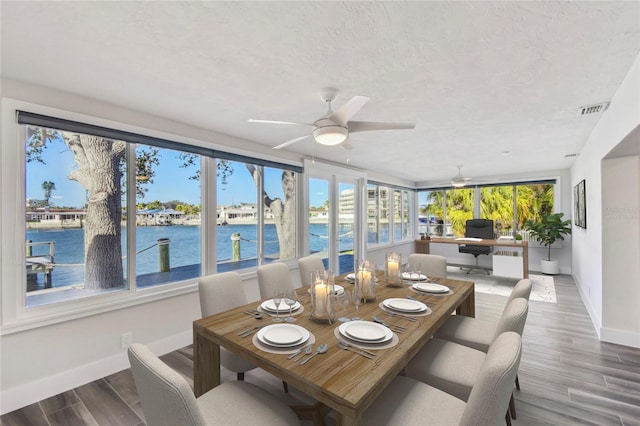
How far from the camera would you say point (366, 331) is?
1469 mm

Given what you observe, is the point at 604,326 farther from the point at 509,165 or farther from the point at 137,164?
the point at 137,164

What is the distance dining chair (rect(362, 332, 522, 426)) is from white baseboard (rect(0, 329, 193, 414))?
230 centimetres

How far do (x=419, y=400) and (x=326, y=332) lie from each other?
531 millimetres

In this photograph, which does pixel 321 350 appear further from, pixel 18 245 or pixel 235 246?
pixel 235 246

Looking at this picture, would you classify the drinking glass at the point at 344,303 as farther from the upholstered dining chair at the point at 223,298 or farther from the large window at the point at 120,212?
the large window at the point at 120,212

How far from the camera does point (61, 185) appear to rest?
2291 mm

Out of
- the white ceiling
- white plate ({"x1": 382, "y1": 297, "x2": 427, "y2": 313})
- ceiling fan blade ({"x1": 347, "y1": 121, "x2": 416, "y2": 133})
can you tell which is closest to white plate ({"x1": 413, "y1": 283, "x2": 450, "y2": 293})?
white plate ({"x1": 382, "y1": 297, "x2": 427, "y2": 313})

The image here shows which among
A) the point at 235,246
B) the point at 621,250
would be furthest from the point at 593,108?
the point at 235,246

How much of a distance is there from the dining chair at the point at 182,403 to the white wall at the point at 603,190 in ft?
9.42

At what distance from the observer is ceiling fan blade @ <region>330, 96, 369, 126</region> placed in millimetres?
1704

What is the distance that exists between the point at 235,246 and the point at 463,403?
295cm

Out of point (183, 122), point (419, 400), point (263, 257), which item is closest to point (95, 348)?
point (263, 257)

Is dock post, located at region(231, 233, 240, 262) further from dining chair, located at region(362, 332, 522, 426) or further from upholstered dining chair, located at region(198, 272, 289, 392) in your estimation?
dining chair, located at region(362, 332, 522, 426)

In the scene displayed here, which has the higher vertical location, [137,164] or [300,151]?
[300,151]
